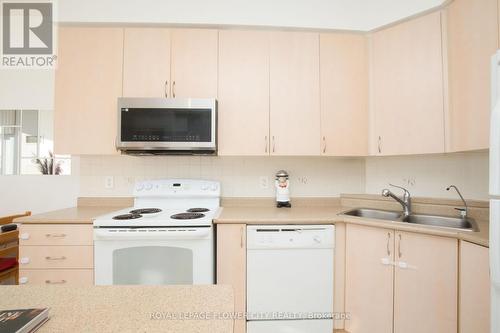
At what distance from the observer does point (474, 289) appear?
115cm

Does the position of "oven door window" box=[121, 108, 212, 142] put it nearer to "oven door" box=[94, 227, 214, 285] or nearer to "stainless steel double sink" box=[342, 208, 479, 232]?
"oven door" box=[94, 227, 214, 285]

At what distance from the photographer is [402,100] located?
1692 millimetres

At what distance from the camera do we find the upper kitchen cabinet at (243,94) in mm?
1838

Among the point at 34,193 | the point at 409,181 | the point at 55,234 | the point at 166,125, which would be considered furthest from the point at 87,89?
the point at 409,181

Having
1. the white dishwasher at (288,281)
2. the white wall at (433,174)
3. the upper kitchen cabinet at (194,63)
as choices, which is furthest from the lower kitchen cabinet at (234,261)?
the white wall at (433,174)

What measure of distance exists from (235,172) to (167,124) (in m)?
0.74

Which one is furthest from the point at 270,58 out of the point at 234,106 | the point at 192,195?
the point at 192,195

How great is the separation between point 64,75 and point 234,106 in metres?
1.33

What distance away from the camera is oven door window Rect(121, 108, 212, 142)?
1.74 metres

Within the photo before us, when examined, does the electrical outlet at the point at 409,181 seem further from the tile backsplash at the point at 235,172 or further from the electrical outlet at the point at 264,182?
the electrical outlet at the point at 264,182

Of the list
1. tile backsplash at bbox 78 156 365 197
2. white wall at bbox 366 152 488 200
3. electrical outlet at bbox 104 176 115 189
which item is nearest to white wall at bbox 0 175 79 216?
tile backsplash at bbox 78 156 365 197

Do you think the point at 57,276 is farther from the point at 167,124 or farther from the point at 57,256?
the point at 167,124

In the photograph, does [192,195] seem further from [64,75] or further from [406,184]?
[406,184]

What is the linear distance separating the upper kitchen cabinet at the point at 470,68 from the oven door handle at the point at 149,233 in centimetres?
174
